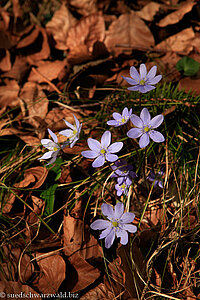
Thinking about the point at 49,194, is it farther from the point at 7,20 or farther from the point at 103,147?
the point at 7,20

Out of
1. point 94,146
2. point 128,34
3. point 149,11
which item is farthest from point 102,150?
point 149,11

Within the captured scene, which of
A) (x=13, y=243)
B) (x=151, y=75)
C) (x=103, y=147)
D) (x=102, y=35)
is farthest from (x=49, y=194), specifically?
(x=102, y=35)

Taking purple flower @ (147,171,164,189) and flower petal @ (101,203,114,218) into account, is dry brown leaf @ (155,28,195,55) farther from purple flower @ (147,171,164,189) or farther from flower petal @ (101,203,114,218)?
flower petal @ (101,203,114,218)

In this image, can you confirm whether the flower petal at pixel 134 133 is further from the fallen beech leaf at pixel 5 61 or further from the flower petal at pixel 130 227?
the fallen beech leaf at pixel 5 61

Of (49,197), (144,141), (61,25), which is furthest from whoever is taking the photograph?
(61,25)

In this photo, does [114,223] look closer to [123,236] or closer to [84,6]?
[123,236]

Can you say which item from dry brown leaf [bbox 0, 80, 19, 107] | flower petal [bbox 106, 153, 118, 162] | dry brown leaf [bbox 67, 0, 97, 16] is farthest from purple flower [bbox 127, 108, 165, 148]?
dry brown leaf [bbox 67, 0, 97, 16]
